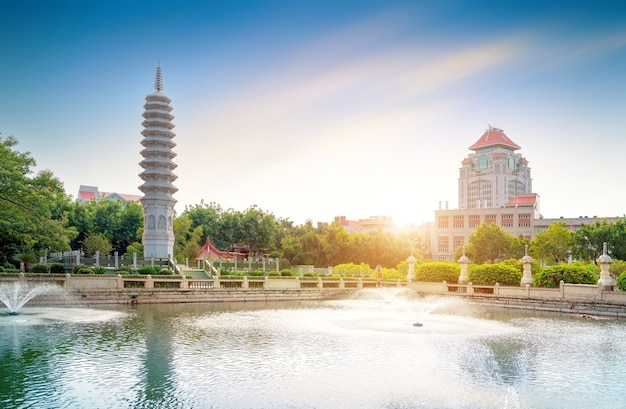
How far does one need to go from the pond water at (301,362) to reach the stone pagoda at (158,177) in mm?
25985

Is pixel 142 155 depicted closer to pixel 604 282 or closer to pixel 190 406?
pixel 604 282

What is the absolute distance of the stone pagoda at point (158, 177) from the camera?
56219 millimetres

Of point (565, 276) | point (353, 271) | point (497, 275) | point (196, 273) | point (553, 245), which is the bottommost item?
point (353, 271)

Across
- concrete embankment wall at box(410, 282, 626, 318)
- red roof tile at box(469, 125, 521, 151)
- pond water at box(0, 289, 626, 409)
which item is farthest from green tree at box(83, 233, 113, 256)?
red roof tile at box(469, 125, 521, 151)

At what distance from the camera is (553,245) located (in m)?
78.9

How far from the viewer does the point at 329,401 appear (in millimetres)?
13539

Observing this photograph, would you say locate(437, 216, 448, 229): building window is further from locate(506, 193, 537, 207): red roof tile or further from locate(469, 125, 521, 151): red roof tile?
locate(469, 125, 521, 151): red roof tile

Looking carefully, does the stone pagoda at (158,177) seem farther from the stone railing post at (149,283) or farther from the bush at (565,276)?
the bush at (565,276)

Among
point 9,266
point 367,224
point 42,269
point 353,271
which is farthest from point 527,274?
point 367,224

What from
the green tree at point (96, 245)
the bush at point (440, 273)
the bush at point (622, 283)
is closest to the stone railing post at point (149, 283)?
the bush at point (440, 273)

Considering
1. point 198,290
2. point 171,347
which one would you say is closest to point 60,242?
point 198,290

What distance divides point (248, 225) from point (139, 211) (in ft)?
54.5

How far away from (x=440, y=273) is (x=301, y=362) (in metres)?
33.6

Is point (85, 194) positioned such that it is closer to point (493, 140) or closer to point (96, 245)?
point (96, 245)
